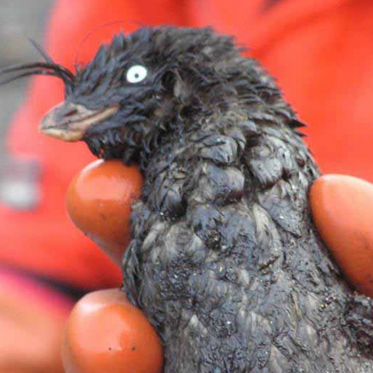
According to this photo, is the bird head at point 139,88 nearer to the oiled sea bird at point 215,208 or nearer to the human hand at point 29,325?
the oiled sea bird at point 215,208

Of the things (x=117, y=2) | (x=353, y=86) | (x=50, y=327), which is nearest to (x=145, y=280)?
(x=50, y=327)

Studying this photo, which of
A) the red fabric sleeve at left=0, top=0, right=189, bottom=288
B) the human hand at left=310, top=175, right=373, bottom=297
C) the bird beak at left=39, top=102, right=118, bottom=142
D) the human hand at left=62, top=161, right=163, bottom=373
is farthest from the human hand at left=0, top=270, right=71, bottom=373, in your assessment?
the human hand at left=310, top=175, right=373, bottom=297

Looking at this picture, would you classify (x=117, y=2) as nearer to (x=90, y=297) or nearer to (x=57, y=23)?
(x=57, y=23)

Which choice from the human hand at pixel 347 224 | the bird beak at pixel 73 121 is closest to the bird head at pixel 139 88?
the bird beak at pixel 73 121

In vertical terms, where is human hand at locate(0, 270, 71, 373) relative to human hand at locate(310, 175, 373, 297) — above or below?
below

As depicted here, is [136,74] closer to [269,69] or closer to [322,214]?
[322,214]

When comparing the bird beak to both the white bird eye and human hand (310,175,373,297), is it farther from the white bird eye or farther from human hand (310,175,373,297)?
human hand (310,175,373,297)

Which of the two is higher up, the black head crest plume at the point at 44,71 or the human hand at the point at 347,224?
the black head crest plume at the point at 44,71
